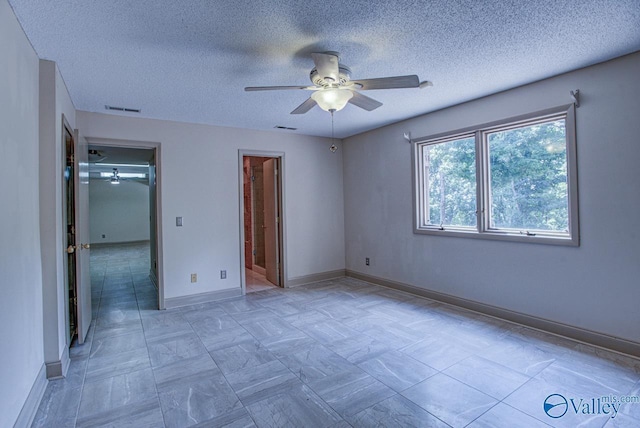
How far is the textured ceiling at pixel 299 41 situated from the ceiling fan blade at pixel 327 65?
0.17 metres

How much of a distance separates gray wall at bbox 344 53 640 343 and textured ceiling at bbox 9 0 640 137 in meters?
0.23

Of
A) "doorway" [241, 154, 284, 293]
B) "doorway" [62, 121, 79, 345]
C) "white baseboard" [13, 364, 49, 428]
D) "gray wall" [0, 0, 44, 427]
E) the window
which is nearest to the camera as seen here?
"gray wall" [0, 0, 44, 427]

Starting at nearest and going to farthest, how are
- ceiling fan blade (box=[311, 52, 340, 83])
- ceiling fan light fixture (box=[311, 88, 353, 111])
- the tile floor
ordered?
the tile floor → ceiling fan blade (box=[311, 52, 340, 83]) → ceiling fan light fixture (box=[311, 88, 353, 111])

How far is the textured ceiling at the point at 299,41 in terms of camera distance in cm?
185

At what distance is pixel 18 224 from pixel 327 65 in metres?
2.12

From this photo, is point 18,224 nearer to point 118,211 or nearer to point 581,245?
point 581,245

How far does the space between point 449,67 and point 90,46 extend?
2.73 m

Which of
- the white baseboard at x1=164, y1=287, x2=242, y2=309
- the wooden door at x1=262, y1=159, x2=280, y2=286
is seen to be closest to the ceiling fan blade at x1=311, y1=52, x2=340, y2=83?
the wooden door at x1=262, y1=159, x2=280, y2=286

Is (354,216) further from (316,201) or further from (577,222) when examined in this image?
(577,222)

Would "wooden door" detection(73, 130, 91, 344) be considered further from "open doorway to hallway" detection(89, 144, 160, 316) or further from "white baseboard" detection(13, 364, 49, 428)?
"white baseboard" detection(13, 364, 49, 428)

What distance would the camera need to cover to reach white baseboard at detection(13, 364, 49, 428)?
5.91 ft

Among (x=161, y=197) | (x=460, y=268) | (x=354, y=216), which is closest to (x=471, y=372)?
(x=460, y=268)

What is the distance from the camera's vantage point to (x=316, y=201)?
17.4 ft

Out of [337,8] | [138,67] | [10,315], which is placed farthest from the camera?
[138,67]
